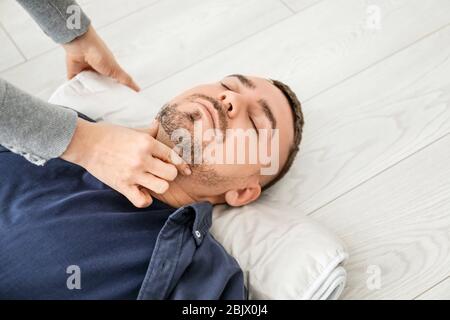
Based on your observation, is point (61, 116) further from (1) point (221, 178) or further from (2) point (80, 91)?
(2) point (80, 91)

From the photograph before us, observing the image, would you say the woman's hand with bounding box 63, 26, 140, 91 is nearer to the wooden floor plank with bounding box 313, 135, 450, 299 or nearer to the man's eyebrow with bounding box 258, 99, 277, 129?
the man's eyebrow with bounding box 258, 99, 277, 129

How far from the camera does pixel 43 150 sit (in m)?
0.75

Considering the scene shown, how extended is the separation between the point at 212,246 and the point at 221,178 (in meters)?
0.14

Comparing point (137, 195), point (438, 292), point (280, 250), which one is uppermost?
point (137, 195)

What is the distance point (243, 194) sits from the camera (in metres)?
1.01

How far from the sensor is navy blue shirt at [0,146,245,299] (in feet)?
2.65

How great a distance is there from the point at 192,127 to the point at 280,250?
11.9 inches

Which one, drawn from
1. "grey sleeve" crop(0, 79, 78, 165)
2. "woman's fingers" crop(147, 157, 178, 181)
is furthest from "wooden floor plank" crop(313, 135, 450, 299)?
"grey sleeve" crop(0, 79, 78, 165)

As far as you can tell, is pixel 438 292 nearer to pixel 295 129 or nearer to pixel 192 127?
pixel 295 129

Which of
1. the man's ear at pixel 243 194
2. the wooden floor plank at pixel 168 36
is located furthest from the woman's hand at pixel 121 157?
the wooden floor plank at pixel 168 36

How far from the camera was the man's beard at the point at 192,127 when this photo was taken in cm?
91

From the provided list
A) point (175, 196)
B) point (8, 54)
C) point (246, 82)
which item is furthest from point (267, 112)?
point (8, 54)

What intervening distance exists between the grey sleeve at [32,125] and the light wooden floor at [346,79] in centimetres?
55
